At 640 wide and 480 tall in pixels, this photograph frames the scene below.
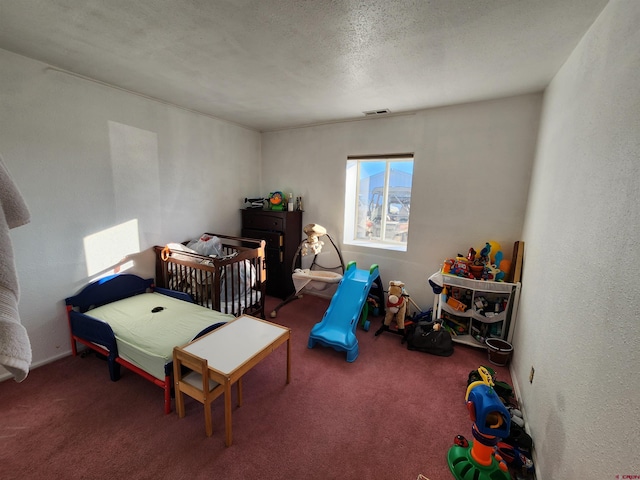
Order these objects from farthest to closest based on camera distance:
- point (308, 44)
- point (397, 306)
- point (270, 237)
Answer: point (270, 237) < point (397, 306) < point (308, 44)

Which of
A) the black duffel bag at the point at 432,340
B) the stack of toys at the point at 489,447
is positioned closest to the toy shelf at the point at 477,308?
the black duffel bag at the point at 432,340

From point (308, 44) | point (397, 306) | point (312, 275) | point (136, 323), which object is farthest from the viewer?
point (312, 275)

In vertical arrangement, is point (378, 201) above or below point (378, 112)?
below

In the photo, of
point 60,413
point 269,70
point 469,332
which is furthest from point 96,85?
point 469,332

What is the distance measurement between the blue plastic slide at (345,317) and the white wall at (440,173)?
65 cm

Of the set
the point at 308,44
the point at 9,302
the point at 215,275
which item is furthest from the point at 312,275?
the point at 9,302

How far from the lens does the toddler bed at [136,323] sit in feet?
6.20

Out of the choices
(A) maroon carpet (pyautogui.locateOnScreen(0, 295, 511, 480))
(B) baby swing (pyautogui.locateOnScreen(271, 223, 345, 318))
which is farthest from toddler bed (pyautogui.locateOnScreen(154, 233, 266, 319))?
(A) maroon carpet (pyautogui.locateOnScreen(0, 295, 511, 480))

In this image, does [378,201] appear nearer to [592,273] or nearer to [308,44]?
[308,44]

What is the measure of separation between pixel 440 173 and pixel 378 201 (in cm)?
86

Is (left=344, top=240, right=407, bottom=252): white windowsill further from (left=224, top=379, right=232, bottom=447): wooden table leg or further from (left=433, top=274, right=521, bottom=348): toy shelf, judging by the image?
(left=224, top=379, right=232, bottom=447): wooden table leg

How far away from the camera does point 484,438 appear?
1428 millimetres

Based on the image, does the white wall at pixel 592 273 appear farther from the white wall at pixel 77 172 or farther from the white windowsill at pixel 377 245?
the white wall at pixel 77 172

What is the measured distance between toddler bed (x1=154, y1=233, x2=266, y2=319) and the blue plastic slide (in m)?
0.84
